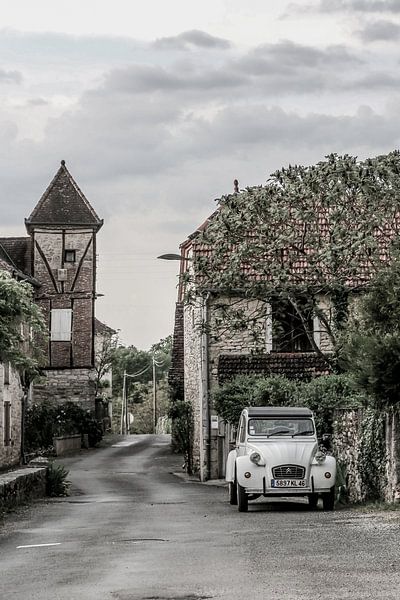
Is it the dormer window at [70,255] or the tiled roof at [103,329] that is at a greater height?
the dormer window at [70,255]

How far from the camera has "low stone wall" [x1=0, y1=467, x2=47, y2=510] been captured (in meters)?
22.4

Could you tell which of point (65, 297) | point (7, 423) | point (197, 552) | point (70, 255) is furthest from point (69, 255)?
point (197, 552)

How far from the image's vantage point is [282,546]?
13.6 meters

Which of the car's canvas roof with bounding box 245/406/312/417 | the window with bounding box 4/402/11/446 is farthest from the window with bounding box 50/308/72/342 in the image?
the car's canvas roof with bounding box 245/406/312/417

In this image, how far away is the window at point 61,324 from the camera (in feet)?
215

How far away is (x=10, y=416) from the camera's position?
→ 4931cm

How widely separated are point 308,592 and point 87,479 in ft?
97.6

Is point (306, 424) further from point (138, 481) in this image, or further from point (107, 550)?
point (138, 481)

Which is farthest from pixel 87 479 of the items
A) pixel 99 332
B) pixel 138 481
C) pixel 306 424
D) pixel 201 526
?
pixel 99 332

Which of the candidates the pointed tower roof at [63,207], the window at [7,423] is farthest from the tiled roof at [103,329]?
the window at [7,423]

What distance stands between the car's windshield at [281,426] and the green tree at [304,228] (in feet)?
22.2

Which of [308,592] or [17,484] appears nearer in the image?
[308,592]

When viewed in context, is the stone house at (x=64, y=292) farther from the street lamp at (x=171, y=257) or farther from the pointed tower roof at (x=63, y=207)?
the street lamp at (x=171, y=257)

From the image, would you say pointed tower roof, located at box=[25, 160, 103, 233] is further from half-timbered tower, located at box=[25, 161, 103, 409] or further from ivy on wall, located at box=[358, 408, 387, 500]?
ivy on wall, located at box=[358, 408, 387, 500]
